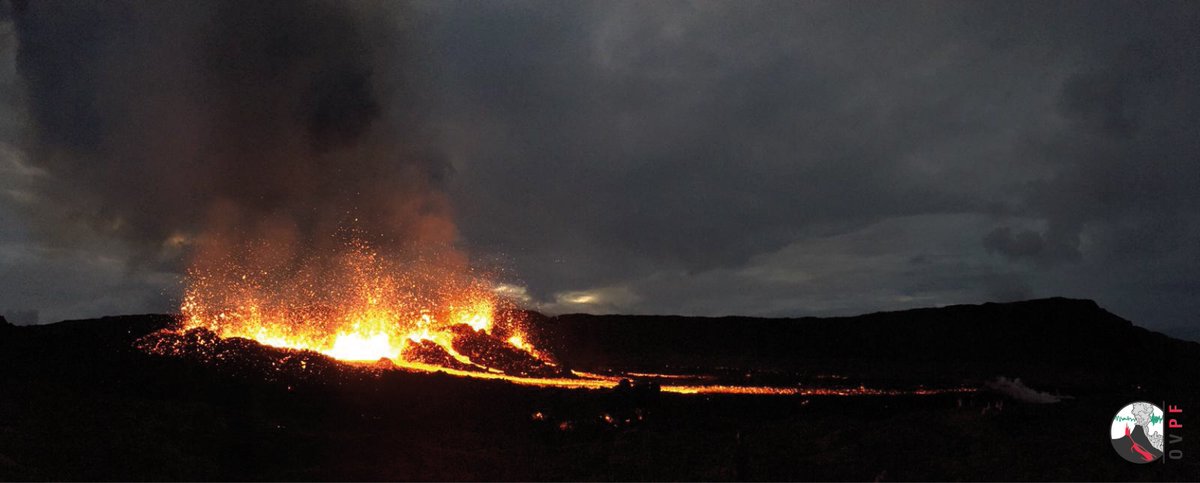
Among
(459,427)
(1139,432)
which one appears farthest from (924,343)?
(459,427)

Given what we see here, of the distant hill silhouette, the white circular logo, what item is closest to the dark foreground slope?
the white circular logo

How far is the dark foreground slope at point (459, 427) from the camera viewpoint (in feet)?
74.8

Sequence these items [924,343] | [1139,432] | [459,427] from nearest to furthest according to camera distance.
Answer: [1139,432] → [459,427] → [924,343]

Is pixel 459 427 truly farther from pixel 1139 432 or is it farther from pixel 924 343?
pixel 924 343

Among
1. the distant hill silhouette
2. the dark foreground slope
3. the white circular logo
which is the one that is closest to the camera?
the white circular logo

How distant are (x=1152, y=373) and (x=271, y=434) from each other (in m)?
59.9

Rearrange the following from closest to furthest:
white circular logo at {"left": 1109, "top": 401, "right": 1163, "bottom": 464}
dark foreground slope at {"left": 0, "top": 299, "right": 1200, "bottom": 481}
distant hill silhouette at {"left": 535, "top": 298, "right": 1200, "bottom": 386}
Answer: white circular logo at {"left": 1109, "top": 401, "right": 1163, "bottom": 464} < dark foreground slope at {"left": 0, "top": 299, "right": 1200, "bottom": 481} < distant hill silhouette at {"left": 535, "top": 298, "right": 1200, "bottom": 386}

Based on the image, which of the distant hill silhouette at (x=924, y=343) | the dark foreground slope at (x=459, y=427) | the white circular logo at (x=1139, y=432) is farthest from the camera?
the distant hill silhouette at (x=924, y=343)

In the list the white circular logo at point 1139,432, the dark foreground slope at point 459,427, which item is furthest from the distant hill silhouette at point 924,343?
the white circular logo at point 1139,432

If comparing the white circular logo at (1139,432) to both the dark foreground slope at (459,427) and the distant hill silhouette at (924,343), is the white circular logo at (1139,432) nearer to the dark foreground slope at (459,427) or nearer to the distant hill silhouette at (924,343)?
the dark foreground slope at (459,427)

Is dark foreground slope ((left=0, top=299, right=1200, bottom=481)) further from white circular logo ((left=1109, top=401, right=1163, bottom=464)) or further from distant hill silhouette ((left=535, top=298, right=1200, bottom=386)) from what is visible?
distant hill silhouette ((left=535, top=298, right=1200, bottom=386))

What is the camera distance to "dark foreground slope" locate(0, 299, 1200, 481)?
22.8 meters

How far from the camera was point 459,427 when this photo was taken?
99.5 feet

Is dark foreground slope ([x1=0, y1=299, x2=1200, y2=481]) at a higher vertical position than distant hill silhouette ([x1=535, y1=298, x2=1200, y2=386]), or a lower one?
lower
